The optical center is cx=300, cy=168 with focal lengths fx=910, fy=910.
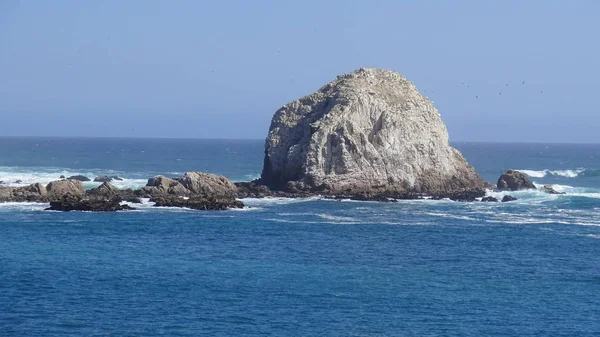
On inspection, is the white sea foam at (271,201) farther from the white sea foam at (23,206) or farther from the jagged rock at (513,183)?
the jagged rock at (513,183)

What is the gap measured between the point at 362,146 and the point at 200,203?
16.4 metres

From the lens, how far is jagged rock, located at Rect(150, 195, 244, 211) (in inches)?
2749

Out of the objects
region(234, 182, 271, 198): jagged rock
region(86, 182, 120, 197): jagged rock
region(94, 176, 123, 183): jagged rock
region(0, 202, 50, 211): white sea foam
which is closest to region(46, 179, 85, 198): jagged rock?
region(86, 182, 120, 197): jagged rock

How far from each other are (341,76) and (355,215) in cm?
2599

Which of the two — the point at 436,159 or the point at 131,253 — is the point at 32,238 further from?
the point at 436,159

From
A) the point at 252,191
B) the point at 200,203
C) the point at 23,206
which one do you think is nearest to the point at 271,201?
the point at 252,191

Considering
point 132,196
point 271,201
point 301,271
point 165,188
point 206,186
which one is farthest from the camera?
point 206,186

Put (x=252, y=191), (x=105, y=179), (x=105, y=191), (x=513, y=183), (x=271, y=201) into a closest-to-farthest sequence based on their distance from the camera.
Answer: (x=271, y=201) < (x=105, y=191) < (x=252, y=191) < (x=513, y=183) < (x=105, y=179)

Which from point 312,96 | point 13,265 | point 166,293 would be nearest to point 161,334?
point 166,293

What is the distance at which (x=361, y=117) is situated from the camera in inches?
3187

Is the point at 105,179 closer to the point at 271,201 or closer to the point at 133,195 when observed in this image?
the point at 133,195

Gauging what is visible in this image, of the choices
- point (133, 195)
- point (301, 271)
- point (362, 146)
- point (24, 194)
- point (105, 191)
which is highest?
point (362, 146)

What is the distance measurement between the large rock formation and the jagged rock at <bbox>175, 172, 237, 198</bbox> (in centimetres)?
574

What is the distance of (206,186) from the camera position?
7688 centimetres
